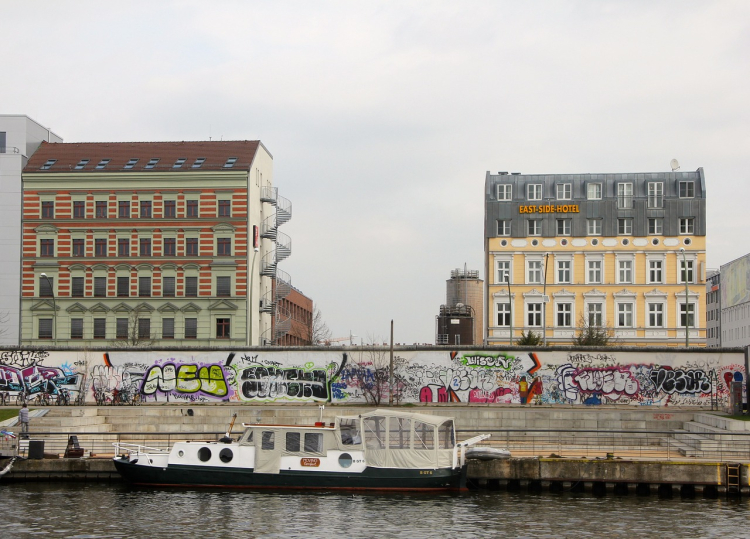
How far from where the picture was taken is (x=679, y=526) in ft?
101

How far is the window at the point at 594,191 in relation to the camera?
8806 cm

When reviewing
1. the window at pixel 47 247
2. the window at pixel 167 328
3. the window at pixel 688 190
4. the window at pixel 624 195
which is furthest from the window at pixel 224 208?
the window at pixel 688 190

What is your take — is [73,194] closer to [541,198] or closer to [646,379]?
[541,198]

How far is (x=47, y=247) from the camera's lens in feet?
262

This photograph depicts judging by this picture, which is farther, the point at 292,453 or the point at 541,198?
the point at 541,198

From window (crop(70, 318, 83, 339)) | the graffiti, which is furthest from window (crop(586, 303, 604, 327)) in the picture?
window (crop(70, 318, 83, 339))

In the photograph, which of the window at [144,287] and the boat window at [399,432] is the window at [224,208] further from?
the boat window at [399,432]

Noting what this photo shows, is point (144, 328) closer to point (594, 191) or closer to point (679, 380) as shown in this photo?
point (594, 191)

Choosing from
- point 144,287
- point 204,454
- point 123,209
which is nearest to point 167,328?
point 144,287

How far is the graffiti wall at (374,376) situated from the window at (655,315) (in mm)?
29945

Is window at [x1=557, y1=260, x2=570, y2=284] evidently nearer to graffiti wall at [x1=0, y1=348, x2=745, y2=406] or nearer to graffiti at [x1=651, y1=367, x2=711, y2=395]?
graffiti wall at [x1=0, y1=348, x2=745, y2=406]

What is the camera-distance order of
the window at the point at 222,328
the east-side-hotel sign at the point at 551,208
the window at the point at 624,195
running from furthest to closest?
the east-side-hotel sign at the point at 551,208, the window at the point at 624,195, the window at the point at 222,328

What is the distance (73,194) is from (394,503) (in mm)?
53317

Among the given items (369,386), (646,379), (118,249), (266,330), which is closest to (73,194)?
(118,249)
